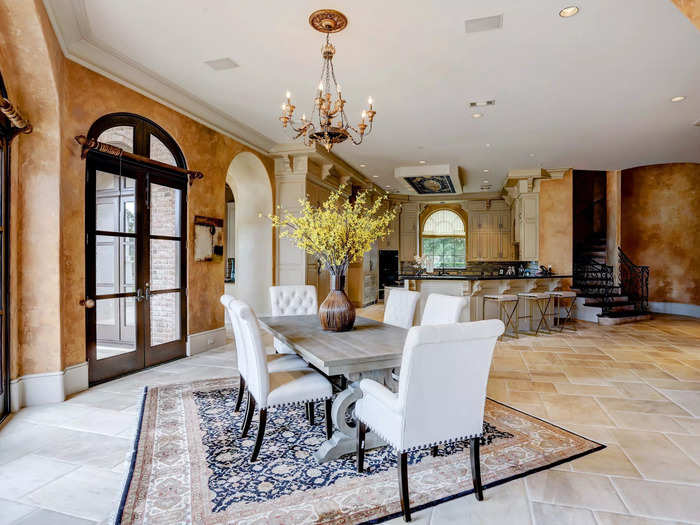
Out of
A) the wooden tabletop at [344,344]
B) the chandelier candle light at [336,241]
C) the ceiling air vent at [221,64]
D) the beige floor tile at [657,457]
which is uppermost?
the ceiling air vent at [221,64]

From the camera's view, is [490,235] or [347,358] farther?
[490,235]

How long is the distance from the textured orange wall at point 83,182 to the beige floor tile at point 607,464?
4230 mm

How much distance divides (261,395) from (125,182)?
3.11m

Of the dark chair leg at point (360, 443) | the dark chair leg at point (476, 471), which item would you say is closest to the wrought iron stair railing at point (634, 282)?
the dark chair leg at point (476, 471)

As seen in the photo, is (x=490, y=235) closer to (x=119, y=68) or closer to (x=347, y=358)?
(x=119, y=68)

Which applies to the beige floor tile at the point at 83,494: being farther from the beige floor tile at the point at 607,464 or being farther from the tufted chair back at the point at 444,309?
the beige floor tile at the point at 607,464

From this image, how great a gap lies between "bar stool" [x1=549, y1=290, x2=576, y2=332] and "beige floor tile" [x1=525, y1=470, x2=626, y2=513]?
4.92 meters

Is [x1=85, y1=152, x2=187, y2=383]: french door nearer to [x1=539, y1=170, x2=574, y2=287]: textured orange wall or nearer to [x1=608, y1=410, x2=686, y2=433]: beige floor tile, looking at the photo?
[x1=608, y1=410, x2=686, y2=433]: beige floor tile

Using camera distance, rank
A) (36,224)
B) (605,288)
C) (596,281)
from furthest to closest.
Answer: (596,281), (605,288), (36,224)

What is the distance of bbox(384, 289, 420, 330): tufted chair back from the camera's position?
373 cm

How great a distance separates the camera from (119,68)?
12.9 feet

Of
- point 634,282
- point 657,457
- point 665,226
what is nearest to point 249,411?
point 657,457

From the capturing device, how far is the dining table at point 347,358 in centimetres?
221

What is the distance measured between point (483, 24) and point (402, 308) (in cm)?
257
